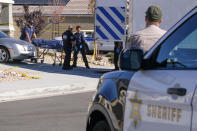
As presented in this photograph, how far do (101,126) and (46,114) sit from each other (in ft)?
16.7

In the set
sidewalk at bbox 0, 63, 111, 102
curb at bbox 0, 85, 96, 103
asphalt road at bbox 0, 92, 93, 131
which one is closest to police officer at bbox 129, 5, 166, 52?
asphalt road at bbox 0, 92, 93, 131

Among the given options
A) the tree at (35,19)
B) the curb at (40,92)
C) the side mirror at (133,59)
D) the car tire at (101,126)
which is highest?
the tree at (35,19)

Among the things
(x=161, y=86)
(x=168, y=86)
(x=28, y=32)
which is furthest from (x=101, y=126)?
(x=28, y=32)

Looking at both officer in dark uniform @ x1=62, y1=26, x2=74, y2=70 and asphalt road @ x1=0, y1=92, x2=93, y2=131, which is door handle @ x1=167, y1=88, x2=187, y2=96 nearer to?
asphalt road @ x1=0, y1=92, x2=93, y2=131

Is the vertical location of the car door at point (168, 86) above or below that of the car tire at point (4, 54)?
above

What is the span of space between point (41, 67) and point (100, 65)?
3.11 m

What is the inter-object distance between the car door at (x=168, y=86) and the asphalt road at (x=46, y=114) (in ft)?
14.2

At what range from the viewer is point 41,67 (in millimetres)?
21172

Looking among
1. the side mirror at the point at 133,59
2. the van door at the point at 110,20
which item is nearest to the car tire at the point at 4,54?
the van door at the point at 110,20

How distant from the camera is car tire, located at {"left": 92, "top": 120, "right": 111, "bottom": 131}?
5262 mm

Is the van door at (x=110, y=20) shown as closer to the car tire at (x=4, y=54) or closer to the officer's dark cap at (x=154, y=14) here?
the car tire at (x=4, y=54)

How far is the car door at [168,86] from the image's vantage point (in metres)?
3.81

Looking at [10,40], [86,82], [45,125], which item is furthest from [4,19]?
[45,125]

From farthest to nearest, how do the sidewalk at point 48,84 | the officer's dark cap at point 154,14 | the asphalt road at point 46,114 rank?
the sidewalk at point 48,84 < the asphalt road at point 46,114 < the officer's dark cap at point 154,14
